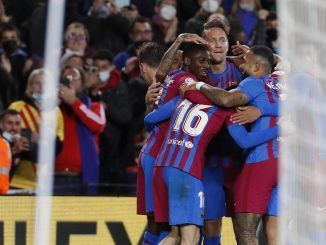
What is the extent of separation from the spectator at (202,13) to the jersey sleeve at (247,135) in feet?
12.5

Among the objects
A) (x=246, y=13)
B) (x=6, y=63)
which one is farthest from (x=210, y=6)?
(x=6, y=63)

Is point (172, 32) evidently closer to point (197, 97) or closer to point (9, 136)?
point (9, 136)

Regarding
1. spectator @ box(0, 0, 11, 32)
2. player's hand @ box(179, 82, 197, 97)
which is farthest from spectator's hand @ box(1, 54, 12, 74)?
player's hand @ box(179, 82, 197, 97)

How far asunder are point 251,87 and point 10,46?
451 cm

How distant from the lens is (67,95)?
10602 mm

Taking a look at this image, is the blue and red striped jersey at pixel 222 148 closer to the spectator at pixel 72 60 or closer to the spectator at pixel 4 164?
the spectator at pixel 4 164

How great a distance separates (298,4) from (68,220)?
14.1 feet

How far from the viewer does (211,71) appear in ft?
27.7

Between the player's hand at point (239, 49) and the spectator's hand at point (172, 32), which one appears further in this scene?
the spectator's hand at point (172, 32)

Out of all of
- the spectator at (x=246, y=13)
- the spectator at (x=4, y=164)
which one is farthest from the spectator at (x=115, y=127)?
the spectator at (x=246, y=13)

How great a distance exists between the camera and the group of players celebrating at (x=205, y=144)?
25.5ft

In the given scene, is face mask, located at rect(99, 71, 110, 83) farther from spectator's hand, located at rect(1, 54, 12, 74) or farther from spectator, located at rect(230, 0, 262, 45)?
spectator, located at rect(230, 0, 262, 45)

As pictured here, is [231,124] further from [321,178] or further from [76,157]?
[76,157]

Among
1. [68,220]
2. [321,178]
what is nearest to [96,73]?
[68,220]
